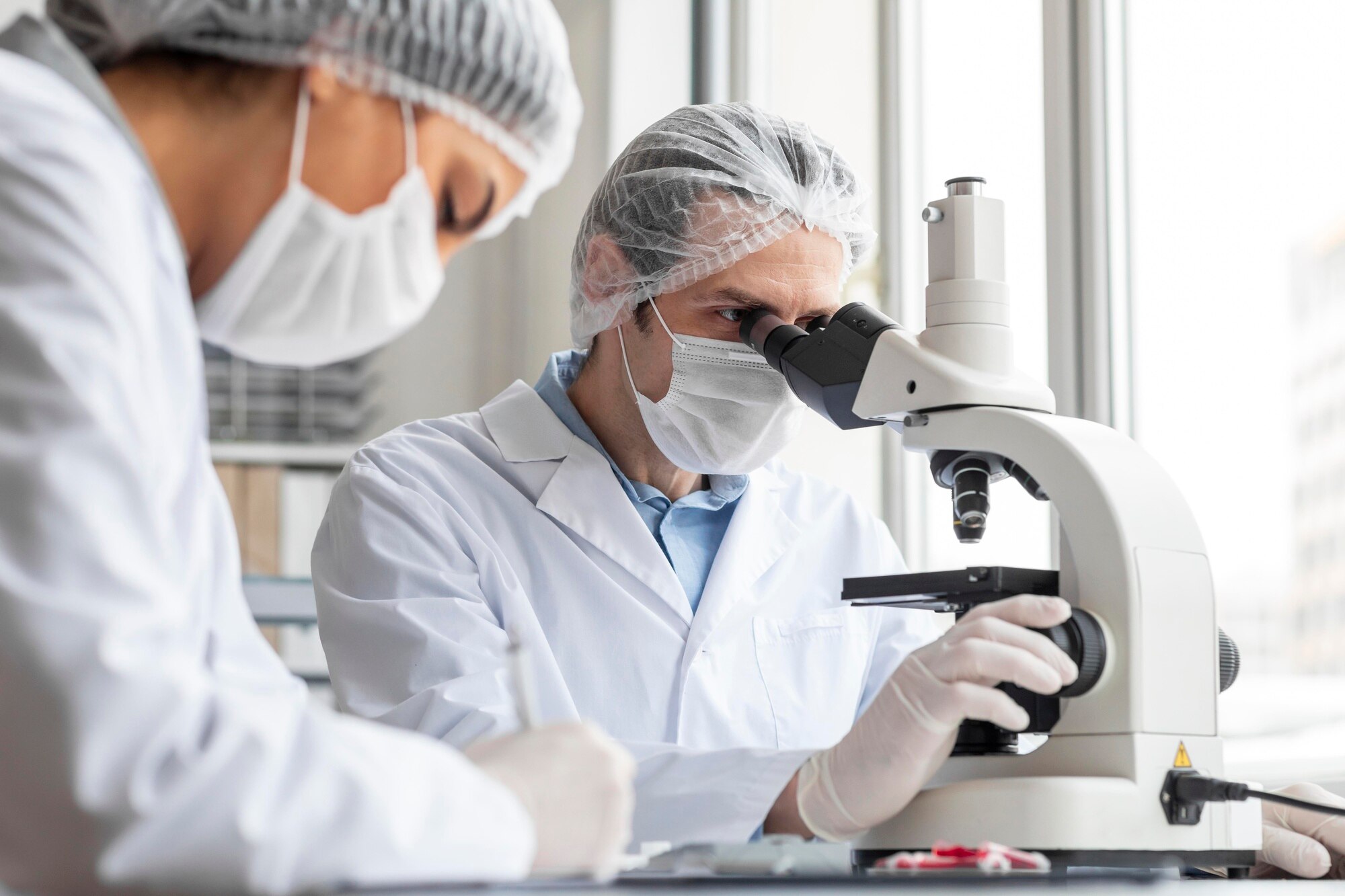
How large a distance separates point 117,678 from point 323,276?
391 mm

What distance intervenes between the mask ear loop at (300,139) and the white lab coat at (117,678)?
0.15 meters

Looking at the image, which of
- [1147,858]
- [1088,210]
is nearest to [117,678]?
[1147,858]

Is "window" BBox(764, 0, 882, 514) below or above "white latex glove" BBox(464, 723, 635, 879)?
above

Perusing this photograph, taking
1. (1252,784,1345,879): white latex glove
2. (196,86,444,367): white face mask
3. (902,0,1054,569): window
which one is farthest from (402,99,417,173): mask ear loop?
(902,0,1054,569): window

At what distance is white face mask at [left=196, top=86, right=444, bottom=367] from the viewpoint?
35.1 inches

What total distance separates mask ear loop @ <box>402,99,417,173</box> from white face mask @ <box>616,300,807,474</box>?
80cm

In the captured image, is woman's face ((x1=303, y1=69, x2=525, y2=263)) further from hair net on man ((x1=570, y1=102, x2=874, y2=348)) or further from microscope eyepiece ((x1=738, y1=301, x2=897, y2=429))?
hair net on man ((x1=570, y1=102, x2=874, y2=348))

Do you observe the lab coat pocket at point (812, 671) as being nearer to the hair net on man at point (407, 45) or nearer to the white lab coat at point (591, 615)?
the white lab coat at point (591, 615)

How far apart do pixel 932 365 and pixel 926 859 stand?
1.63 feet

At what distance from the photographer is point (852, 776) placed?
1254 mm

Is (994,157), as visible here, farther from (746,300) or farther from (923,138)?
(746,300)

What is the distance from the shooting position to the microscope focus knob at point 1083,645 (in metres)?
1.16

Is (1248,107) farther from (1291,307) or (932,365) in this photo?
(932,365)

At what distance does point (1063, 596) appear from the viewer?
50.1 inches
